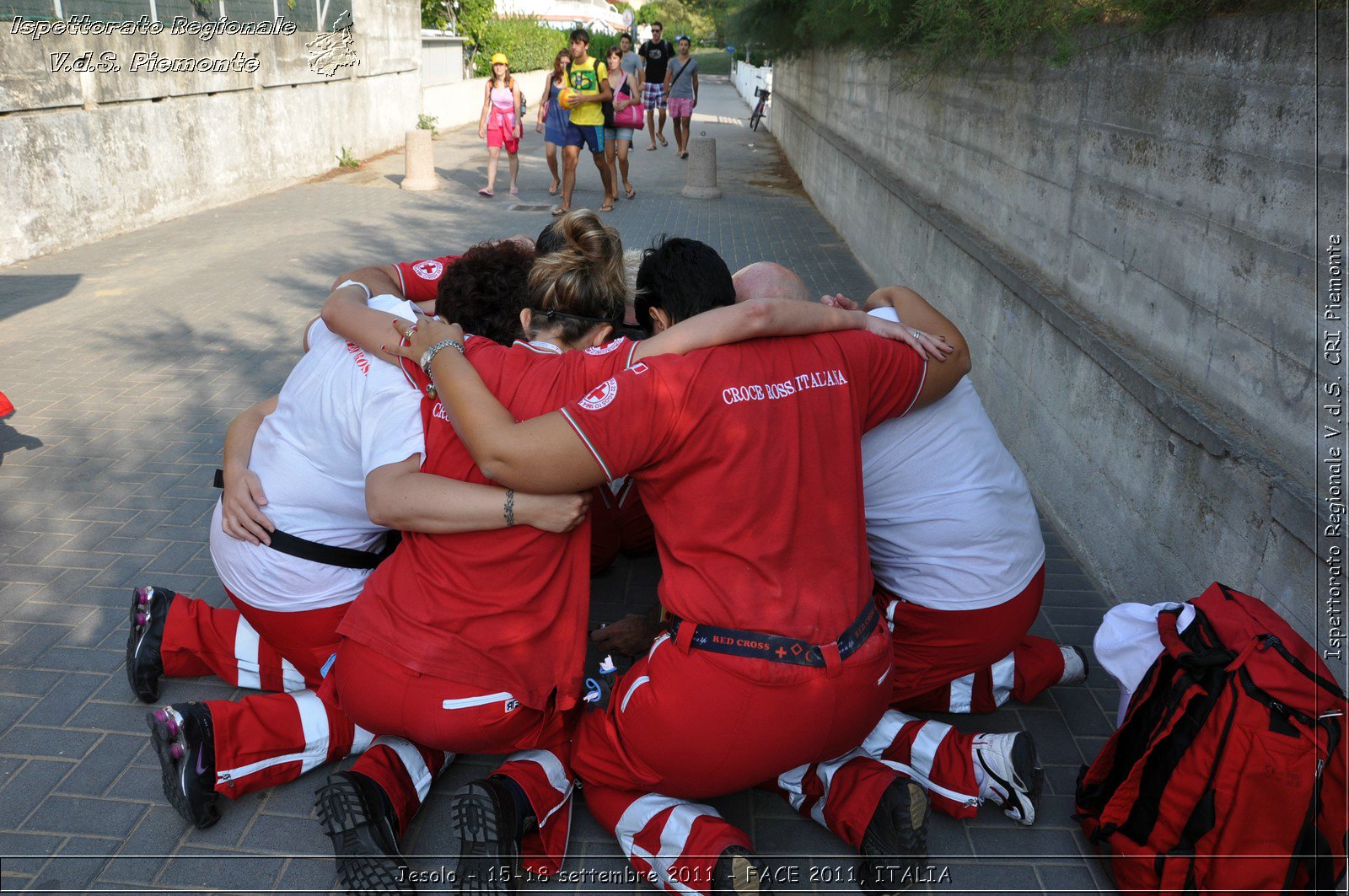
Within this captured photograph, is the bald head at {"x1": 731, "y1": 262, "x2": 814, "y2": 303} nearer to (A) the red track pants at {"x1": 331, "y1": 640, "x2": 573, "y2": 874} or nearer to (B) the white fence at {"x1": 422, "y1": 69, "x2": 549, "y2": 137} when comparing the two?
(A) the red track pants at {"x1": 331, "y1": 640, "x2": 573, "y2": 874}

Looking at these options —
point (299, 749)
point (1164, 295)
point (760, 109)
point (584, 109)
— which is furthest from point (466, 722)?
point (760, 109)

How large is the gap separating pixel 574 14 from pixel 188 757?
2050 inches

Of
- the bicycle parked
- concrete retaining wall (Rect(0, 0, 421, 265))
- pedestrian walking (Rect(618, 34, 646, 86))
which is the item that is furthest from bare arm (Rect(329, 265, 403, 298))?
the bicycle parked

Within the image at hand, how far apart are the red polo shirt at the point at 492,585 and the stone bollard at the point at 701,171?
11.9 metres

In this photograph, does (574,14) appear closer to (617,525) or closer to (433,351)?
(617,525)

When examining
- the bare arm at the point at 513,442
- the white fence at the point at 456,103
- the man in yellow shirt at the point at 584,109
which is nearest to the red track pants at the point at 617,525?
the bare arm at the point at 513,442

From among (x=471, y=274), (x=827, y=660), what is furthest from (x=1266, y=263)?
(x=471, y=274)

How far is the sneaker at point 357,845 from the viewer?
246 centimetres

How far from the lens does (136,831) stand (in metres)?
2.70

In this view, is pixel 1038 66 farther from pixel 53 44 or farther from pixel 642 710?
pixel 53 44

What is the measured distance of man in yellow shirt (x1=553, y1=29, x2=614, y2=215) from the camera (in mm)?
12227

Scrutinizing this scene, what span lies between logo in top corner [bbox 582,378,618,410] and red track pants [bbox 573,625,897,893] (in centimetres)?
59

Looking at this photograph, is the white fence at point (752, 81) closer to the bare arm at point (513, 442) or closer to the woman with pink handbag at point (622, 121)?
the woman with pink handbag at point (622, 121)

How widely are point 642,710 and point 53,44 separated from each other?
9.97 m
